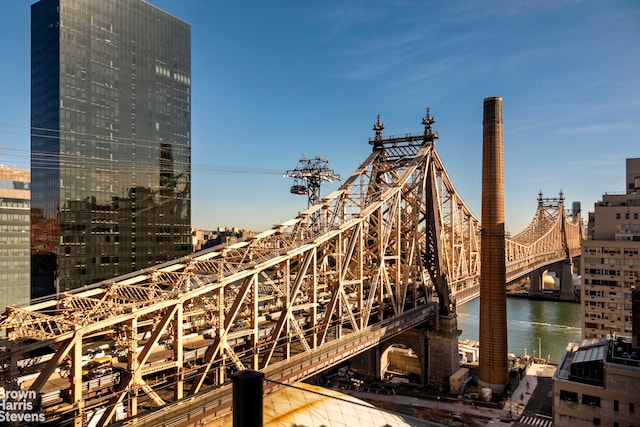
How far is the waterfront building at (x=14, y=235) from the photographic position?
63.8 meters

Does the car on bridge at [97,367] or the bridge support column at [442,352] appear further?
the bridge support column at [442,352]

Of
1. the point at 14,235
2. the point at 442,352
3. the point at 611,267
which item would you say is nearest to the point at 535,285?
the point at 611,267

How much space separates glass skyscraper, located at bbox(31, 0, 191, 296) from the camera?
71125 millimetres

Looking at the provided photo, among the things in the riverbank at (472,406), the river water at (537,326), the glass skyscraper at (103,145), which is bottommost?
the river water at (537,326)

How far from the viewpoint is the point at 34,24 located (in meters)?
75.9

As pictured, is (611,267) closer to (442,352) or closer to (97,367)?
(442,352)

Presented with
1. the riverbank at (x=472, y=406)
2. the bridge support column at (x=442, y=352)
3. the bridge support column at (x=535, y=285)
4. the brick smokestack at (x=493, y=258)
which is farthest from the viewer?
the bridge support column at (x=535, y=285)

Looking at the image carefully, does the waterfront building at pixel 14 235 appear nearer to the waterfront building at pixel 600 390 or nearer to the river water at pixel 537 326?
the waterfront building at pixel 600 390

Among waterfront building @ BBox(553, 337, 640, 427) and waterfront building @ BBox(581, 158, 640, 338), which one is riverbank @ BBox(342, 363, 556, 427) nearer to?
waterfront building @ BBox(553, 337, 640, 427)

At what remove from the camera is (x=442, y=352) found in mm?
50000

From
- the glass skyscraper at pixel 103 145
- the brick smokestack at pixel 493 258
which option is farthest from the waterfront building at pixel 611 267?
the glass skyscraper at pixel 103 145

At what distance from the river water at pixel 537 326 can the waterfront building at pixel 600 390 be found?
3477 centimetres

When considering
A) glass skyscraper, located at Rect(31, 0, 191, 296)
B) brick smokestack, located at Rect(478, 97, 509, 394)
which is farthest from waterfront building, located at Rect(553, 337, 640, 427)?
glass skyscraper, located at Rect(31, 0, 191, 296)

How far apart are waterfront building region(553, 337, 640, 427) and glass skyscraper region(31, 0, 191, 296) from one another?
7016 centimetres
